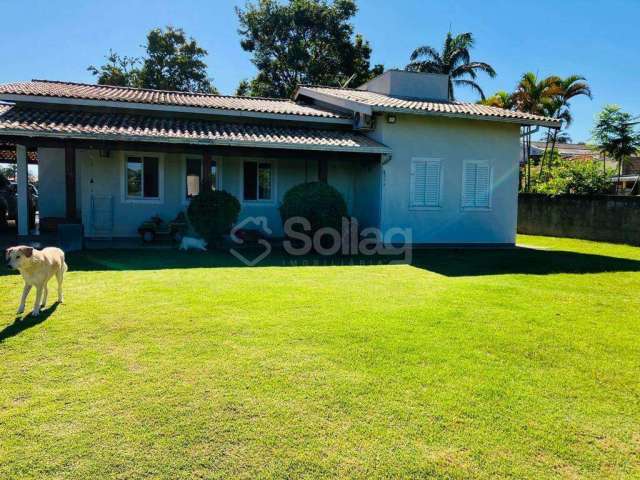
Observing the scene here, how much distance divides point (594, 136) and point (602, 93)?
337cm

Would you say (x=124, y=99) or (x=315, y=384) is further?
(x=124, y=99)

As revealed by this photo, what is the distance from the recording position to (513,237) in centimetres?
1534

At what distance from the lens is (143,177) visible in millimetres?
14289

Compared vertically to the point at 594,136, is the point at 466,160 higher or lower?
lower

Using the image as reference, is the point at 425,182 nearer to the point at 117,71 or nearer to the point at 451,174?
the point at 451,174

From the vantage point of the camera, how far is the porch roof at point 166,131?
36.6 ft

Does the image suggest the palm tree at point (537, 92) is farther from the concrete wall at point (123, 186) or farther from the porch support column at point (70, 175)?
the porch support column at point (70, 175)

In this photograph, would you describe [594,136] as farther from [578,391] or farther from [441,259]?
[578,391]

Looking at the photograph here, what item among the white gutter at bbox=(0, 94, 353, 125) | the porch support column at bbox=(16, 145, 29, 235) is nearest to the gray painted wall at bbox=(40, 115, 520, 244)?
the white gutter at bbox=(0, 94, 353, 125)

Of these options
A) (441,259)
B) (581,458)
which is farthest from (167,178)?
(581,458)

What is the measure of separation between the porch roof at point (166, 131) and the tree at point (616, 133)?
1535 cm

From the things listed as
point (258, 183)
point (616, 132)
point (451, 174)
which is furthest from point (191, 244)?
point (616, 132)

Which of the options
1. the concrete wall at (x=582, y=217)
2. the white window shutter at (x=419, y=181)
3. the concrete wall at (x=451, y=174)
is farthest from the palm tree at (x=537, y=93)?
the white window shutter at (x=419, y=181)

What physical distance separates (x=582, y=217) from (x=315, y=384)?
57.9ft
